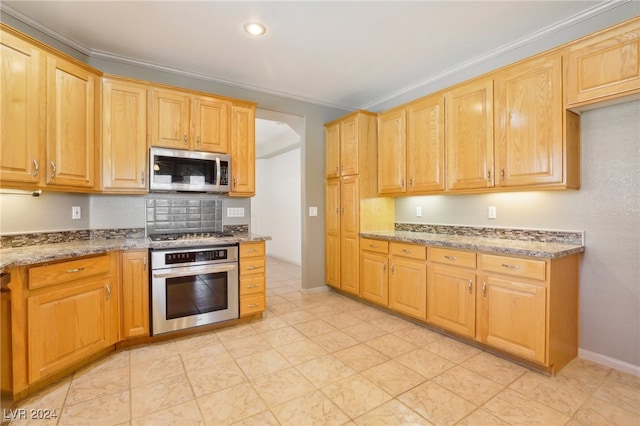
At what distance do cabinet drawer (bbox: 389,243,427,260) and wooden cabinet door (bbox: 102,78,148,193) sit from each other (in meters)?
2.63

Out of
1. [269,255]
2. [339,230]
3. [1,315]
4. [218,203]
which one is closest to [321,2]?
[218,203]

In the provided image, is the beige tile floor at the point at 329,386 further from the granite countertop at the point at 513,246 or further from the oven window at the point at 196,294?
the granite countertop at the point at 513,246

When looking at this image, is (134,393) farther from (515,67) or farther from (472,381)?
(515,67)

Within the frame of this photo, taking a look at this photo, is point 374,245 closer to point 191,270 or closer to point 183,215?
point 191,270

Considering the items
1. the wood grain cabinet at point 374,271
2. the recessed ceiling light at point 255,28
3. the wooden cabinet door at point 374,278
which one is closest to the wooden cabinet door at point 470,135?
the wood grain cabinet at point 374,271

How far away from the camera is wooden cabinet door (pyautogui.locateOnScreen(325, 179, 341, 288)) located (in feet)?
13.4

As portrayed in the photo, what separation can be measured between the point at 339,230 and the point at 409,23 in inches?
97.6

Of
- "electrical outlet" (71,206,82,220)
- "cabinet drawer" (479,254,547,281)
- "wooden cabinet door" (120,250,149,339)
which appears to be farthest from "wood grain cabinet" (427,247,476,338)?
"electrical outlet" (71,206,82,220)

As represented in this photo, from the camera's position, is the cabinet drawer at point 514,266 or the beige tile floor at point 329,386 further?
the cabinet drawer at point 514,266

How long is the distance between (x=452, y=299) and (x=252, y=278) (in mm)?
1993

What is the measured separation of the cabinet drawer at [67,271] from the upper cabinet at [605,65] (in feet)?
12.6

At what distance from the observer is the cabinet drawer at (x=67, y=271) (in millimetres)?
1927

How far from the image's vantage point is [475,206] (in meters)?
3.13

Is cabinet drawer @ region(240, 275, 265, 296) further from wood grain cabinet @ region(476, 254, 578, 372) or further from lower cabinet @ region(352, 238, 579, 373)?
wood grain cabinet @ region(476, 254, 578, 372)
